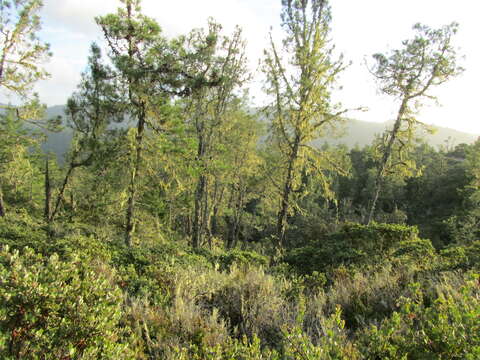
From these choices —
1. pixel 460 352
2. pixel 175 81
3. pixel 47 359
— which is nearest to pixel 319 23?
pixel 175 81

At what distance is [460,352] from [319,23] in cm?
935

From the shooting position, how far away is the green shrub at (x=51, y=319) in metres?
2.21

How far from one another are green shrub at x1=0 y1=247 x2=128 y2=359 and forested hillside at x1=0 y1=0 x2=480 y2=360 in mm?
14

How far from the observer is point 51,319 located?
2.37 meters

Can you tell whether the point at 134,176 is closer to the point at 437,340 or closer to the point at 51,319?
the point at 51,319

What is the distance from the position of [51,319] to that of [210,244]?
599 inches

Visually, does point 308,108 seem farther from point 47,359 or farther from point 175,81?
point 47,359

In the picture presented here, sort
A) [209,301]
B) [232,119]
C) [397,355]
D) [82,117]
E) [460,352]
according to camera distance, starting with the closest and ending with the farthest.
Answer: [460,352], [397,355], [209,301], [82,117], [232,119]

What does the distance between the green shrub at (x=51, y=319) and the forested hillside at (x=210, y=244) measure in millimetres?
14

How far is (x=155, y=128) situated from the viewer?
350 inches

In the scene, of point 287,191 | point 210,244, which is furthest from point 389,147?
point 210,244

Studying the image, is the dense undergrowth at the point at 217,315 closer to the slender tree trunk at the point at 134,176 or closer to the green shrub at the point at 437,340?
the green shrub at the point at 437,340

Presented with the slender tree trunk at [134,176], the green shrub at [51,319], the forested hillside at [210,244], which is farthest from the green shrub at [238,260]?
the green shrub at [51,319]

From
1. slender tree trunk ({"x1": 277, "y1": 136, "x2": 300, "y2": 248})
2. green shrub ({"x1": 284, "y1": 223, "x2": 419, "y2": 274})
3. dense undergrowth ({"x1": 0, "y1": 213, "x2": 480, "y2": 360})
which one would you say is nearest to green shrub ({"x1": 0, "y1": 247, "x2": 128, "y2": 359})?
dense undergrowth ({"x1": 0, "y1": 213, "x2": 480, "y2": 360})
